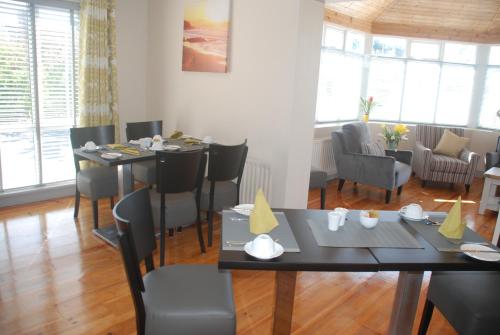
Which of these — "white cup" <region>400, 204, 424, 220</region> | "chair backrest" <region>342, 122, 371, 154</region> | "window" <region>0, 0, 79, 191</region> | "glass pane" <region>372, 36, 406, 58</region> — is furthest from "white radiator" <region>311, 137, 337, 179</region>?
"white cup" <region>400, 204, 424, 220</region>

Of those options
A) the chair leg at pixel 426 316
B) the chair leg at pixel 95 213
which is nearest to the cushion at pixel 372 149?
the chair leg at pixel 426 316

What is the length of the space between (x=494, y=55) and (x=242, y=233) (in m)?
6.61

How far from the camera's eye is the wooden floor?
231cm

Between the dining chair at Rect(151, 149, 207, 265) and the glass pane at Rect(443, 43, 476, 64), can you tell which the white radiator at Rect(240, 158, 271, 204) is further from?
the glass pane at Rect(443, 43, 476, 64)

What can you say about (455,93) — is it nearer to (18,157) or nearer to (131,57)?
(131,57)

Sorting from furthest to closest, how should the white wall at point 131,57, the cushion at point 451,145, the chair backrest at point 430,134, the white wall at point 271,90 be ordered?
the chair backrest at point 430,134, the cushion at point 451,145, the white wall at point 131,57, the white wall at point 271,90

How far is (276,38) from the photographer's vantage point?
3.56 meters

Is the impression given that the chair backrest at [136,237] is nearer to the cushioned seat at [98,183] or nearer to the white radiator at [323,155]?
the cushioned seat at [98,183]

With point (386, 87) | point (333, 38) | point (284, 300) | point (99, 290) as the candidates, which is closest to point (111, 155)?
point (99, 290)

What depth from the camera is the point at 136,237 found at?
5.83 ft

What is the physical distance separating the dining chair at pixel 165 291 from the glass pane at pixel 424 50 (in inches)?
242

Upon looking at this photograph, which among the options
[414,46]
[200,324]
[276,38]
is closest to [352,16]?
[414,46]

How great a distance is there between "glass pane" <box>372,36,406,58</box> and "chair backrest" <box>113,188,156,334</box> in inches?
226

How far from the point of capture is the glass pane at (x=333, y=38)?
18.5 ft
